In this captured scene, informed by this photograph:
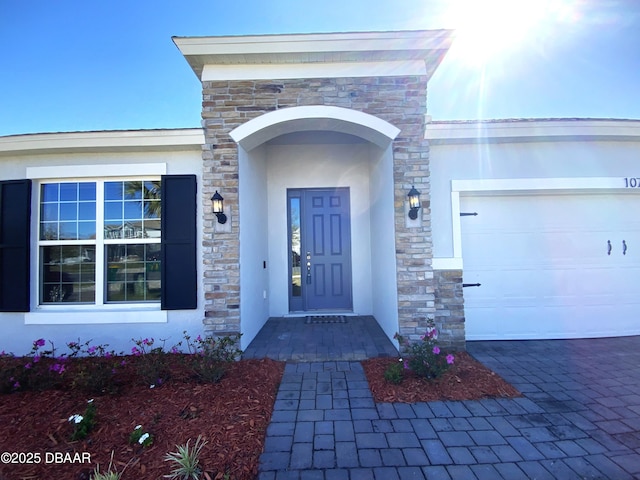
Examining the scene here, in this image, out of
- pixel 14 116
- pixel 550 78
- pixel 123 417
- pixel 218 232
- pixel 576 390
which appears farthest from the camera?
pixel 14 116

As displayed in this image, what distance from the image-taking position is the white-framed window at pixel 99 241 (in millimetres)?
4383

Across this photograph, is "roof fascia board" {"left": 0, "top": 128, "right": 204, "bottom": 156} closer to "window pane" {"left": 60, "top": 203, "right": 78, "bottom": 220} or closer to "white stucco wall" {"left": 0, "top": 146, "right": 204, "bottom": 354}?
"white stucco wall" {"left": 0, "top": 146, "right": 204, "bottom": 354}

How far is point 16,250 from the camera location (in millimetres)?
4289

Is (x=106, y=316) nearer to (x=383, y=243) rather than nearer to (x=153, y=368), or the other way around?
(x=153, y=368)

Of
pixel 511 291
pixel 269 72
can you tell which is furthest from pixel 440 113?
pixel 511 291

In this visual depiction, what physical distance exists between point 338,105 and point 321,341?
3330 mm

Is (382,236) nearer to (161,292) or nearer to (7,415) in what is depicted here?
(161,292)

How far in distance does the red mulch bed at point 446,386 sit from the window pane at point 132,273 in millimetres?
3324

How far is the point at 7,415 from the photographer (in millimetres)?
2725

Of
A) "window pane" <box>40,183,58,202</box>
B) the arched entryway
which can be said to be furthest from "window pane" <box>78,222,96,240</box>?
the arched entryway

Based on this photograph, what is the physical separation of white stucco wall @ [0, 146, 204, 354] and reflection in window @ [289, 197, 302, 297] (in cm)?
209

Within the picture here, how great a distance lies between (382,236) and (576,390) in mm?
2871

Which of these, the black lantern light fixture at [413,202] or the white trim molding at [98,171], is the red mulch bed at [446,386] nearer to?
the black lantern light fixture at [413,202]

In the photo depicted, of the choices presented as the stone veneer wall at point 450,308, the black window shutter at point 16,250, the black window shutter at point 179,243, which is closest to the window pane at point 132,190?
the black window shutter at point 179,243
